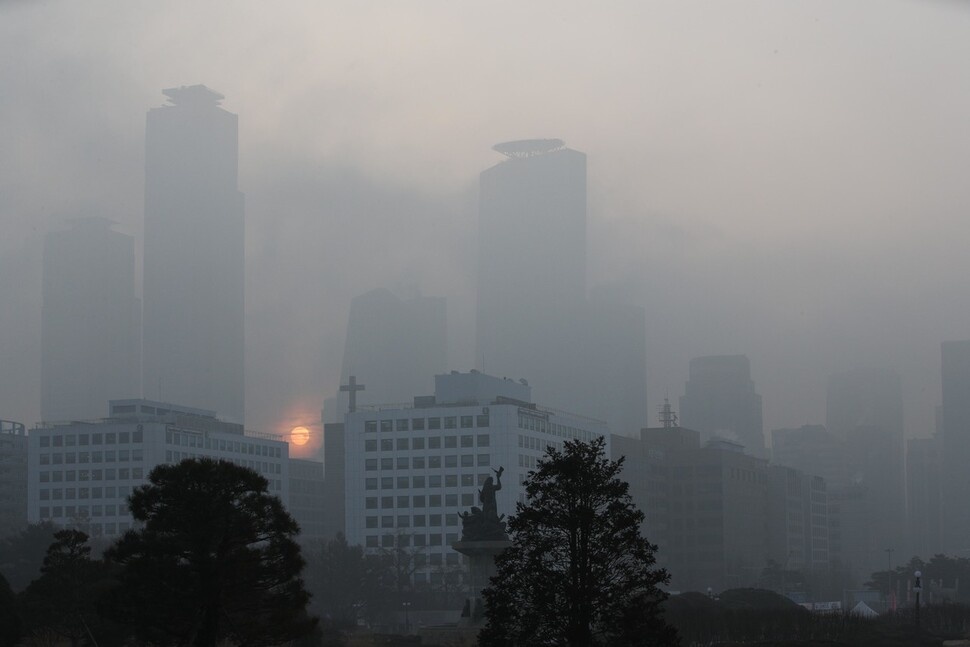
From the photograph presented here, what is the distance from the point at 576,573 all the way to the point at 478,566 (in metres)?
36.5

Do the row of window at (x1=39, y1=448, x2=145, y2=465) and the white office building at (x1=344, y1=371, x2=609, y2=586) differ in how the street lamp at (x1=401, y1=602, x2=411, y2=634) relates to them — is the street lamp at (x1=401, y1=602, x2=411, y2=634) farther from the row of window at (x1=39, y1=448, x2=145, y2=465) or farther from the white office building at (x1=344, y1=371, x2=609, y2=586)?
the row of window at (x1=39, y1=448, x2=145, y2=465)

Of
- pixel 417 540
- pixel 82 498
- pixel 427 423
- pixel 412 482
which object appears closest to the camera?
pixel 417 540

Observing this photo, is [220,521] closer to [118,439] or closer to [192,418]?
[118,439]

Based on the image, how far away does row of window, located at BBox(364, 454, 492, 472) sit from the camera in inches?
6531

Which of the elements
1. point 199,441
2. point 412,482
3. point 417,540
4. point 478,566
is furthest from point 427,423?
point 478,566

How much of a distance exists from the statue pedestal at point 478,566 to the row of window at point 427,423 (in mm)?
91067

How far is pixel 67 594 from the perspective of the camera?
5450 centimetres

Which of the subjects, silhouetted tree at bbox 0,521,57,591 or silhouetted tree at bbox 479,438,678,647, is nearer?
silhouetted tree at bbox 479,438,678,647

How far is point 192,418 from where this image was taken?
198875 millimetres

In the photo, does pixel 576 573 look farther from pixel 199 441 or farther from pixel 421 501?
pixel 199 441

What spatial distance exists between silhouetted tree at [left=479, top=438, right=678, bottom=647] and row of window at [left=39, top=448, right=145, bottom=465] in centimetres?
14830

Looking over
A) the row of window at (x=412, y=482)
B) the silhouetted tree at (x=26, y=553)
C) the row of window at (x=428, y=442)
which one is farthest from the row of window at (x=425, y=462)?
the silhouetted tree at (x=26, y=553)

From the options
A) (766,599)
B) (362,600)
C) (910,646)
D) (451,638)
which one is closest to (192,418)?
(362,600)

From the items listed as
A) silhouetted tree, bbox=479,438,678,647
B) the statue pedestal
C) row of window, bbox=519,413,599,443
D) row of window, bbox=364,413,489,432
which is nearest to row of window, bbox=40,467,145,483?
row of window, bbox=364,413,489,432
